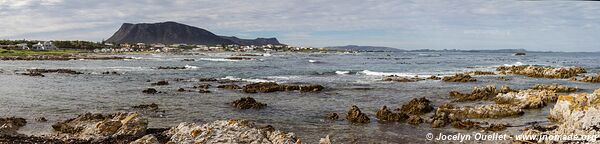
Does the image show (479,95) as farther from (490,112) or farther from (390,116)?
(390,116)

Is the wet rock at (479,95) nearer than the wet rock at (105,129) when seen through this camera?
No

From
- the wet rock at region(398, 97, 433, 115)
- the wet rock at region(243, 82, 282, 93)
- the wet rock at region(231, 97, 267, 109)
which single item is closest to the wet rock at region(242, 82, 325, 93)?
the wet rock at region(243, 82, 282, 93)

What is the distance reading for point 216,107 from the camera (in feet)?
74.6

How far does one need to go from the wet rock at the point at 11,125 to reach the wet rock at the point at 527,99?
65.4 feet

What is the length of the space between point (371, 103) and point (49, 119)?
1463 cm

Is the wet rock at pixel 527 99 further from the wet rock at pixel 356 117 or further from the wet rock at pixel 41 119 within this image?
the wet rock at pixel 41 119

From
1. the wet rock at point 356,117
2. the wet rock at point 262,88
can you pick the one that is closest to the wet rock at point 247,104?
the wet rock at point 356,117

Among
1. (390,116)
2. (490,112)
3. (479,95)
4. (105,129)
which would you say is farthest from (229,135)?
(479,95)

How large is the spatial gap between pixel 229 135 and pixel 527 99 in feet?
51.4

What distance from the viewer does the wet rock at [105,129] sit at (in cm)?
1426

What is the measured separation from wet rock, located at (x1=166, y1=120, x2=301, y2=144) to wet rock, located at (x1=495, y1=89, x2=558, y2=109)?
44.2ft

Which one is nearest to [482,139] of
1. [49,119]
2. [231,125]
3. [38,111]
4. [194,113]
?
[231,125]

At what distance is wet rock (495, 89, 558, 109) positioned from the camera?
2122cm

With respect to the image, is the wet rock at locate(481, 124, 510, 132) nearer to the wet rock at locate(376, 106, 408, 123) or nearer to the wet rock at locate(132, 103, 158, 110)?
the wet rock at locate(376, 106, 408, 123)
